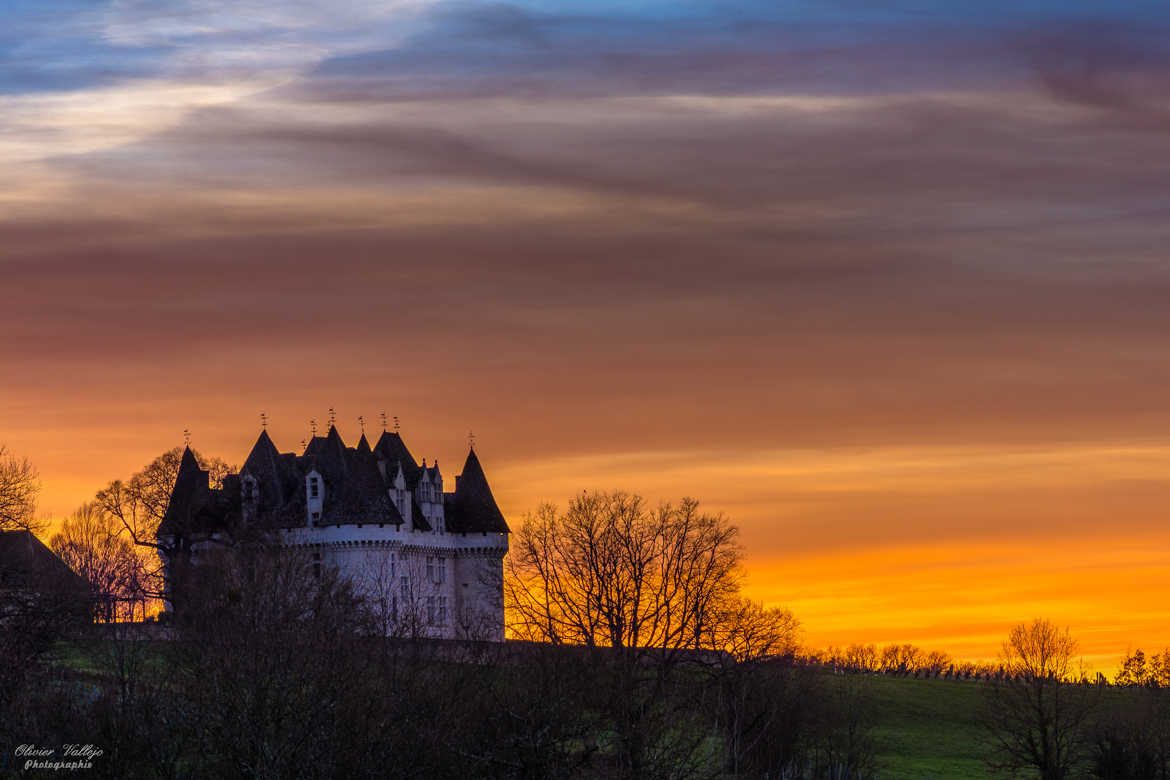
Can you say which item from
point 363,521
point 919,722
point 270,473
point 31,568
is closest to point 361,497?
point 363,521

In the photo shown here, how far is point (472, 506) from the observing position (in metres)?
124

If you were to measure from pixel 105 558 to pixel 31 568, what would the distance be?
184 ft

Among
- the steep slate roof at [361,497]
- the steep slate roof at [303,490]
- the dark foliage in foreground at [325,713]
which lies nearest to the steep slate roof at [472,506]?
the steep slate roof at [303,490]

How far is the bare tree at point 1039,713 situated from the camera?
87.9m

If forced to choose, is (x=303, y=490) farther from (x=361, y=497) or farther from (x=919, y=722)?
(x=919, y=722)

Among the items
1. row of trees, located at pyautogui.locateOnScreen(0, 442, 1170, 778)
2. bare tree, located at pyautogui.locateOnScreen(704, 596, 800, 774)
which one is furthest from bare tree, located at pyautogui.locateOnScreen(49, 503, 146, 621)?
bare tree, located at pyautogui.locateOnScreen(704, 596, 800, 774)

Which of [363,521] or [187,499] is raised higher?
[187,499]

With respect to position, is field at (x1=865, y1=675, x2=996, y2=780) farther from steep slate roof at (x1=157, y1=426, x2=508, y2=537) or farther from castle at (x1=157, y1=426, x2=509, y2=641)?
steep slate roof at (x1=157, y1=426, x2=508, y2=537)

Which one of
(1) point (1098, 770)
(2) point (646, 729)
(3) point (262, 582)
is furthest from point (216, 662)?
(1) point (1098, 770)

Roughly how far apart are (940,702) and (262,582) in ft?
210

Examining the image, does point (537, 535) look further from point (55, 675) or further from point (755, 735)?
point (55, 675)

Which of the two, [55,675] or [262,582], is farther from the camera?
[262,582]

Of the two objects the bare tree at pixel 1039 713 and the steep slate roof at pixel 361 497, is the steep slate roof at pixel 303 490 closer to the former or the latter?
the steep slate roof at pixel 361 497

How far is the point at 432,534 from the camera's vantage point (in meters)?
120
